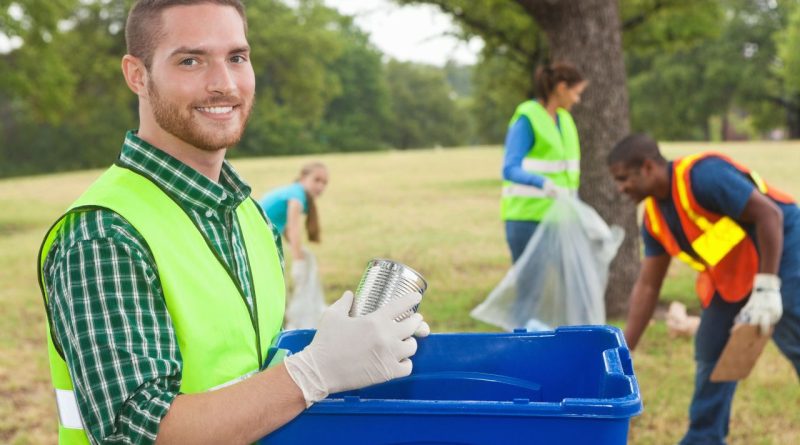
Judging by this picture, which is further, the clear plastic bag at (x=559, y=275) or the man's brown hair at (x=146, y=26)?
the clear plastic bag at (x=559, y=275)

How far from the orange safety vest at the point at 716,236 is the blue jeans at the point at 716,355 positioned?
0.11 metres

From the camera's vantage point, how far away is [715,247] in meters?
3.22

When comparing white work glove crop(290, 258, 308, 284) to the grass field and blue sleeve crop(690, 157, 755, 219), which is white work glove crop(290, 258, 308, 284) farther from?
blue sleeve crop(690, 157, 755, 219)

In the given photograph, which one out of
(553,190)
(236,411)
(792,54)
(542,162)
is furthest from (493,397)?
(792,54)

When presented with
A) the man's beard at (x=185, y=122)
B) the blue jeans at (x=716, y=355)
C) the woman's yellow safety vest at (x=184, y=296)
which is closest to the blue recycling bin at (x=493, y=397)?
the woman's yellow safety vest at (x=184, y=296)

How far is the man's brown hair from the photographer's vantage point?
1369 mm

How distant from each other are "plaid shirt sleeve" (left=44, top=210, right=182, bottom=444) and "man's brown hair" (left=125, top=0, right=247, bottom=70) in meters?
0.34

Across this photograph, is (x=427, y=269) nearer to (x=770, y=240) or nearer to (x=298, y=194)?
(x=298, y=194)

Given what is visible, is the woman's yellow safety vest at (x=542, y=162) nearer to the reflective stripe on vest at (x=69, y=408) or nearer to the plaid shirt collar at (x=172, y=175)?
the plaid shirt collar at (x=172, y=175)

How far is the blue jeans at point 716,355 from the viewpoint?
10.7 ft

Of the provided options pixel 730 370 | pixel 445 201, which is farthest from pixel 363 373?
pixel 445 201

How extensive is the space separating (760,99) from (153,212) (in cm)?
4377

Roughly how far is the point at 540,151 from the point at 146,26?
3.72 metres

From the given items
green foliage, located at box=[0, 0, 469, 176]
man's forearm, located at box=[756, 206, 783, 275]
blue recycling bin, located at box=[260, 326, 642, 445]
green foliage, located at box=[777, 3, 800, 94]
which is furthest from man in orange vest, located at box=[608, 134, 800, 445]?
green foliage, located at box=[777, 3, 800, 94]
